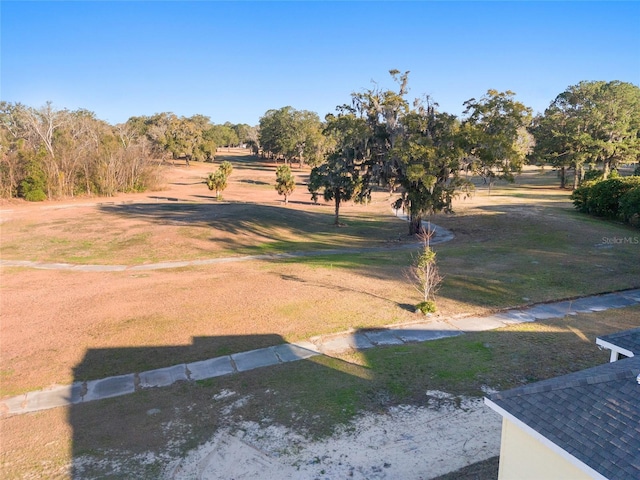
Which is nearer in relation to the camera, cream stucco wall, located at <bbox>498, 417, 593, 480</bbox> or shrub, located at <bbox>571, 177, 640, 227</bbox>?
cream stucco wall, located at <bbox>498, 417, 593, 480</bbox>

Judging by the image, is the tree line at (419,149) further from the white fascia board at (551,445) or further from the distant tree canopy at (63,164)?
the distant tree canopy at (63,164)

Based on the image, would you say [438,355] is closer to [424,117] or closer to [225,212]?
[424,117]

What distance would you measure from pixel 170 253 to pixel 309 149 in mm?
62146

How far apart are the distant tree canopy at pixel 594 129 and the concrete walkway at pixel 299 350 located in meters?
35.5

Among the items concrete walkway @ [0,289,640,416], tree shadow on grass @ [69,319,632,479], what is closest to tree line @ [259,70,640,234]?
concrete walkway @ [0,289,640,416]

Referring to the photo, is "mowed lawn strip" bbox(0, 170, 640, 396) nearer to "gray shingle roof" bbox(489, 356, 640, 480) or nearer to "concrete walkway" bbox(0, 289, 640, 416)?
"concrete walkway" bbox(0, 289, 640, 416)

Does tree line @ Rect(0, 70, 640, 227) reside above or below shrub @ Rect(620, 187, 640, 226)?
above

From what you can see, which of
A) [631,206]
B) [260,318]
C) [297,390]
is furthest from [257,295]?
[631,206]

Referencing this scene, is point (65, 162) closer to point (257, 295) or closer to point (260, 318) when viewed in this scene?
point (257, 295)

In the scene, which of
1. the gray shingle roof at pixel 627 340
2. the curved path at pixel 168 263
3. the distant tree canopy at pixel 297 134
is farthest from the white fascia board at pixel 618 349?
the distant tree canopy at pixel 297 134

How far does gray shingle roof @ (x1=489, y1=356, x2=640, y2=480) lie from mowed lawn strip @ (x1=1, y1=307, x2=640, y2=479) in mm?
4037

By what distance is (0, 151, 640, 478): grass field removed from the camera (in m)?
8.81

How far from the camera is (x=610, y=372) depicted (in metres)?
5.60

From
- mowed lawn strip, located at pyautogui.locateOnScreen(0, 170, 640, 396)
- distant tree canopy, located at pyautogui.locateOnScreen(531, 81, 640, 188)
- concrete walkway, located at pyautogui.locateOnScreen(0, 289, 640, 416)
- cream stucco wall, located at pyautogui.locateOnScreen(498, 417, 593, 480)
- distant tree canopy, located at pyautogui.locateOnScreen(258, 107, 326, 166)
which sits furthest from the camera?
distant tree canopy, located at pyautogui.locateOnScreen(258, 107, 326, 166)
